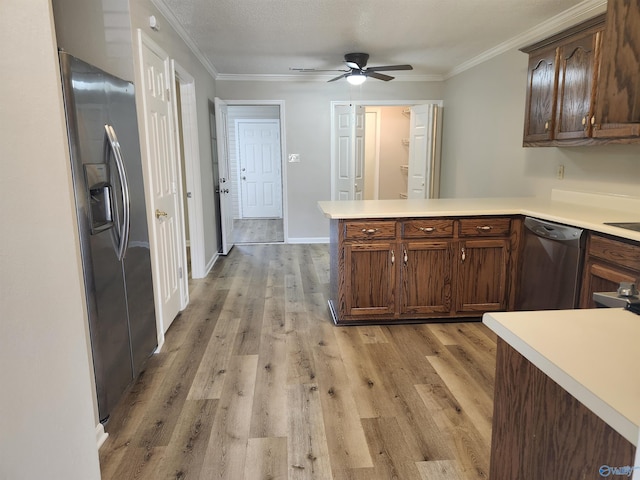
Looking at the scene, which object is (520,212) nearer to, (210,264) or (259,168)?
(210,264)

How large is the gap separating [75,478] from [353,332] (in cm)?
217

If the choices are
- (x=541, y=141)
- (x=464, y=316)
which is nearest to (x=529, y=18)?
(x=541, y=141)

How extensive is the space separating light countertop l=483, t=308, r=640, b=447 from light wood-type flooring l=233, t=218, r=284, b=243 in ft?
18.9

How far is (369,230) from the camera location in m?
3.12

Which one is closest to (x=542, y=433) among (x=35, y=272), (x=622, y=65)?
(x=622, y=65)

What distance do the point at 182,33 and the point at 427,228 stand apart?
2.74 m

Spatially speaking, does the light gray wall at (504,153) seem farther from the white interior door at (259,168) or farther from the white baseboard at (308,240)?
the white interior door at (259,168)

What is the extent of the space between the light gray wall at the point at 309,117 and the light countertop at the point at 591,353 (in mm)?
5309

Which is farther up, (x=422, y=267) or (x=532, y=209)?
(x=532, y=209)

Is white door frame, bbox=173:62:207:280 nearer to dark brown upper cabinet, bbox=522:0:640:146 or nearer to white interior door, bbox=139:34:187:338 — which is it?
white interior door, bbox=139:34:187:338

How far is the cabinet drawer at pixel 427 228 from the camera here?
3.14 m

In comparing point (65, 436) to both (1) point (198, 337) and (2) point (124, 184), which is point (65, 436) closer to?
(2) point (124, 184)

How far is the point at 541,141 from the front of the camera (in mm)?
3309

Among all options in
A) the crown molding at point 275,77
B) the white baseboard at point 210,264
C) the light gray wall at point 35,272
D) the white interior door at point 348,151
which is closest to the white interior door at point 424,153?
the crown molding at point 275,77
